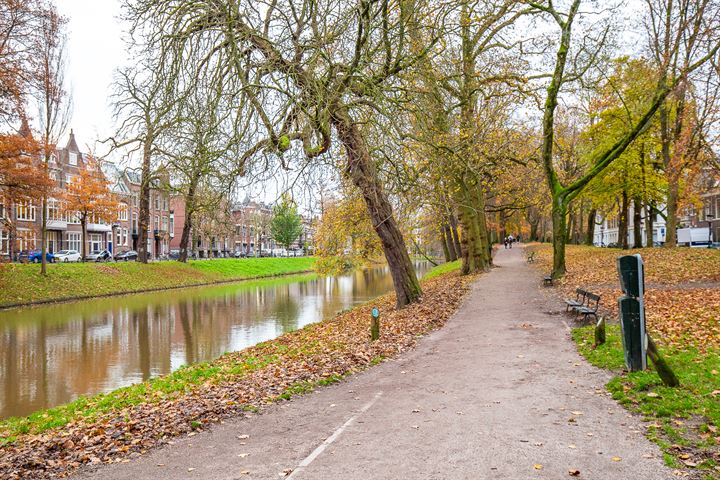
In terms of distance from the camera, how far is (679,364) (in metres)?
8.60

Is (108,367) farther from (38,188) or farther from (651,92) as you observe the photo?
(651,92)

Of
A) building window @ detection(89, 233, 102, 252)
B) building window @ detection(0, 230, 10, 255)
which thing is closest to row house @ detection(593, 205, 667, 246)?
building window @ detection(89, 233, 102, 252)

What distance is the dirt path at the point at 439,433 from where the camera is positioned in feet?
17.7

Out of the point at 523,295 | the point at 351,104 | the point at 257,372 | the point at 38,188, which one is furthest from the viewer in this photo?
the point at 38,188

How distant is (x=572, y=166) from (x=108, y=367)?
3484 cm

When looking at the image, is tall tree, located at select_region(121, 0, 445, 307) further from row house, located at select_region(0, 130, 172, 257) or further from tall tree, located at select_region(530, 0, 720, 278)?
row house, located at select_region(0, 130, 172, 257)

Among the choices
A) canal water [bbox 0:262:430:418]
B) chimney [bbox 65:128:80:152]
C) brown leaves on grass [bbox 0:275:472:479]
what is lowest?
canal water [bbox 0:262:430:418]

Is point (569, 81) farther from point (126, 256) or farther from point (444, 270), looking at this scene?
point (126, 256)

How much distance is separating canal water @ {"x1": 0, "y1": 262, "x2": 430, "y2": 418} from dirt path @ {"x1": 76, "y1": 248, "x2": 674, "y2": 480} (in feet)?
23.8

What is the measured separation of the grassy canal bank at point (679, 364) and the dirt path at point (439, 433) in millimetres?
241

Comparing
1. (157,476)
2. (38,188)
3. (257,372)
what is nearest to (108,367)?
(257,372)

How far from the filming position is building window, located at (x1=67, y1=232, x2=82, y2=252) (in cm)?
6075

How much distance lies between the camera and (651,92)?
21.7 m

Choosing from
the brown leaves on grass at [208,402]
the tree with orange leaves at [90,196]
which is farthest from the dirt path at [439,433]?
the tree with orange leaves at [90,196]
